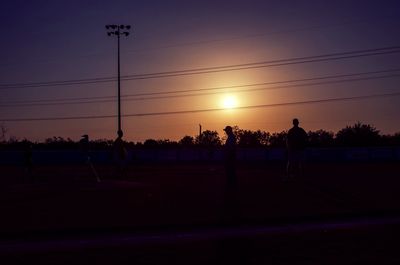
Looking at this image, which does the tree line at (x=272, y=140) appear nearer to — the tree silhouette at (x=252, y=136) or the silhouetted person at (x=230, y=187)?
the tree silhouette at (x=252, y=136)

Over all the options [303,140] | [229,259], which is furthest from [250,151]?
[229,259]

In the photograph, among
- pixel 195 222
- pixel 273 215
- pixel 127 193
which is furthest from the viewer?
pixel 127 193

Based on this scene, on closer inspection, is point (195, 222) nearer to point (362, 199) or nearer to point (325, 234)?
point (325, 234)

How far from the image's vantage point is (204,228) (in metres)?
7.18

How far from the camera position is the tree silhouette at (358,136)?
8044 cm

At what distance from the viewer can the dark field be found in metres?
5.53

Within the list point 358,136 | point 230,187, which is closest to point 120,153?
point 230,187

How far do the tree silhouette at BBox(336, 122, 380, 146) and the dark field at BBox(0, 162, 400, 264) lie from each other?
71.6 metres

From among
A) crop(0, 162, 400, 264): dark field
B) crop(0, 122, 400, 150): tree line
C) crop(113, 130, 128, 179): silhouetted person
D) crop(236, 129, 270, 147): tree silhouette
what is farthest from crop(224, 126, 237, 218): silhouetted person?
crop(236, 129, 270, 147): tree silhouette

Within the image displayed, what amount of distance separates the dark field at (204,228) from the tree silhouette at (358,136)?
→ 71.6 meters

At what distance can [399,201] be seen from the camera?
10141 millimetres

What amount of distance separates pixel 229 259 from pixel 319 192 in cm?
708

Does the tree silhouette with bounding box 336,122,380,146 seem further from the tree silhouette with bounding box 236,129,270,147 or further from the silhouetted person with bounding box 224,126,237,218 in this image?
the silhouetted person with bounding box 224,126,237,218

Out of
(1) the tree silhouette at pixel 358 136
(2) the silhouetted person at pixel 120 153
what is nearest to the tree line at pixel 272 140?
(1) the tree silhouette at pixel 358 136
